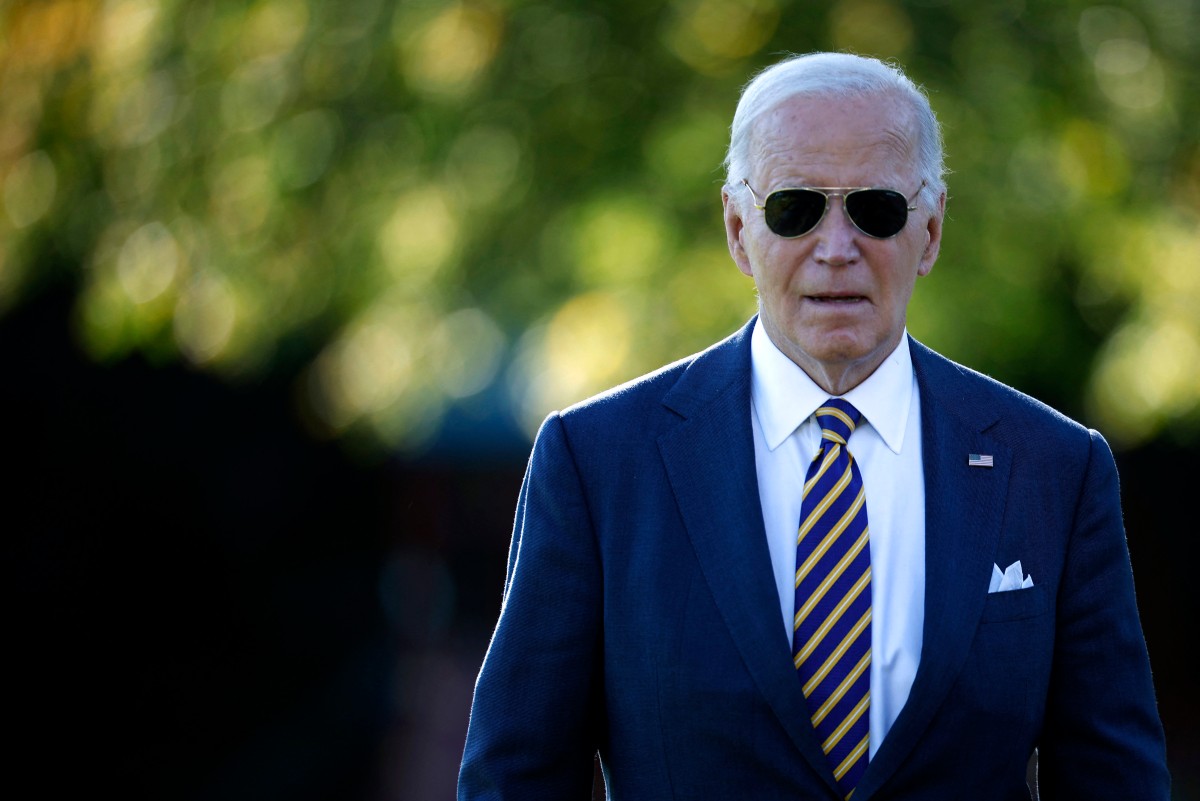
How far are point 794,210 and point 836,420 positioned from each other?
384 millimetres

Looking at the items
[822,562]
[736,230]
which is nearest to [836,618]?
[822,562]

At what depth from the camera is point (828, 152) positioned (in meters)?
2.66

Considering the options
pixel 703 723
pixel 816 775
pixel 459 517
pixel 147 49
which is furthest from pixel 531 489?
pixel 459 517

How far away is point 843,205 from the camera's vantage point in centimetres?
265

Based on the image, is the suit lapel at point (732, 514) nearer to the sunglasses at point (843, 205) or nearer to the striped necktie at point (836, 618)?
the striped necktie at point (836, 618)

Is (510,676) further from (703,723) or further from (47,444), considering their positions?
(47,444)

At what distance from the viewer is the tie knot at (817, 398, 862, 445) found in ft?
8.77

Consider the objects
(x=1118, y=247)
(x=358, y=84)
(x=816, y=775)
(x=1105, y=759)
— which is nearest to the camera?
(x=816, y=775)

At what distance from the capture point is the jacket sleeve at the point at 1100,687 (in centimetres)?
262

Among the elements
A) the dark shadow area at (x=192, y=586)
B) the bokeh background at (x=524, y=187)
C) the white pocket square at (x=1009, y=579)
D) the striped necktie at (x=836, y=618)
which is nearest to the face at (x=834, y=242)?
the striped necktie at (x=836, y=618)

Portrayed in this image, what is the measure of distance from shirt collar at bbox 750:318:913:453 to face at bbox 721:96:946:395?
0.04 meters

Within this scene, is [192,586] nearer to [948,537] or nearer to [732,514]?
[732,514]

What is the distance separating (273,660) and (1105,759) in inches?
353

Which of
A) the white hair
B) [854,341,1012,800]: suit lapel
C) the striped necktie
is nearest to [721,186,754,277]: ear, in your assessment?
the white hair
